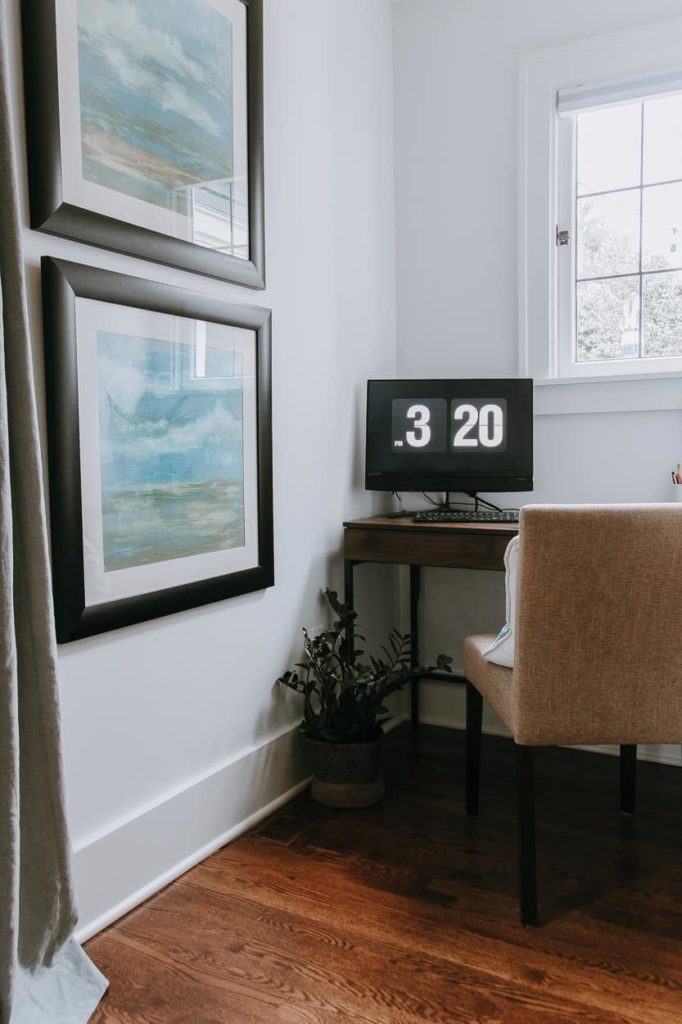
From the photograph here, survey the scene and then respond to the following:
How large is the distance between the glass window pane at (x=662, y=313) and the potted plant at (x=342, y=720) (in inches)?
51.0

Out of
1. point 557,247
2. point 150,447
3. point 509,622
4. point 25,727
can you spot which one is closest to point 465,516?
point 509,622

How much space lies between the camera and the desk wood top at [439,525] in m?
2.29

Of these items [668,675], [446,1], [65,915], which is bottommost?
[65,915]

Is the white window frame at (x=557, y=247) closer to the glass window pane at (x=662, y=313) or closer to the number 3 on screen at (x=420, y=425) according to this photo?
the glass window pane at (x=662, y=313)

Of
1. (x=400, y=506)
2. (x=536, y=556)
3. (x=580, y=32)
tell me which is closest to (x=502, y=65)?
(x=580, y=32)

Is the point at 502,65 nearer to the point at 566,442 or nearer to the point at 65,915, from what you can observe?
the point at 566,442

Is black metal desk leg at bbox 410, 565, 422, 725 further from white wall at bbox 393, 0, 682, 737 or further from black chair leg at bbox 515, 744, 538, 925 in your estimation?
black chair leg at bbox 515, 744, 538, 925

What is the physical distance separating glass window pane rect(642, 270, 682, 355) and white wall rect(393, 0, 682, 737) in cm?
23

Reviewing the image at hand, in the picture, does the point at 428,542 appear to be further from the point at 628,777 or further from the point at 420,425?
the point at 628,777

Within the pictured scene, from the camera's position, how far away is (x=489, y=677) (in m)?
1.95

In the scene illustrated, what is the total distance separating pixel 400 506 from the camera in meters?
2.97

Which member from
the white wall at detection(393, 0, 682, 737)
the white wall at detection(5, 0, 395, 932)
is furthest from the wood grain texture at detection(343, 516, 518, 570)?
the white wall at detection(393, 0, 682, 737)

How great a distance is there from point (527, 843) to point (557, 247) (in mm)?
1866

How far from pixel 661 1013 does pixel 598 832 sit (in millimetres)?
682
